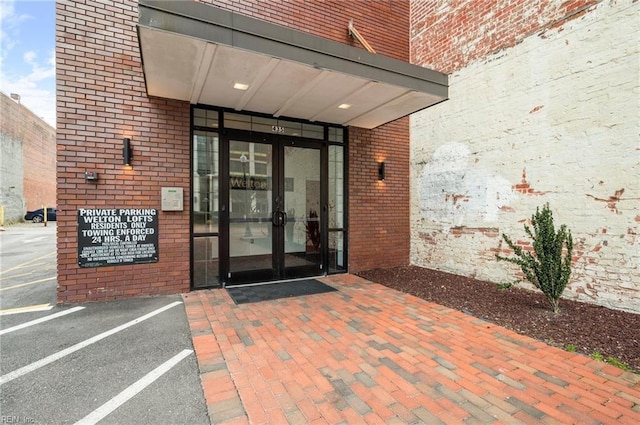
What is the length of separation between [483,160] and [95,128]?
5.82 meters

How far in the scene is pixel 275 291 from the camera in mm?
4586

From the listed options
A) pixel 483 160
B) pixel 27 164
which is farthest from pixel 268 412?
pixel 27 164

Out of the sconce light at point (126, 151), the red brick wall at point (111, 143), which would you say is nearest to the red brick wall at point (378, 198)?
the red brick wall at point (111, 143)

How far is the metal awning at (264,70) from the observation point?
2861 millimetres

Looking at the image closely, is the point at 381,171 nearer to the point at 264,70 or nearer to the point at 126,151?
the point at 264,70

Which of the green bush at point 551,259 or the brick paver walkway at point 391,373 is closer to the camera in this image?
the brick paver walkway at point 391,373

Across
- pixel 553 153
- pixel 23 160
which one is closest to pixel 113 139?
pixel 553 153

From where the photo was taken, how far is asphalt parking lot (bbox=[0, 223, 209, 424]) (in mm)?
1900

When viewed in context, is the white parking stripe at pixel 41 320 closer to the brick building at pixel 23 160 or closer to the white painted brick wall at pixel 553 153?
the white painted brick wall at pixel 553 153

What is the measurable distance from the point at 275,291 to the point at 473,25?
18.8ft

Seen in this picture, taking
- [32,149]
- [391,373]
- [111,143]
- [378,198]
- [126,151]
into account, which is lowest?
[391,373]

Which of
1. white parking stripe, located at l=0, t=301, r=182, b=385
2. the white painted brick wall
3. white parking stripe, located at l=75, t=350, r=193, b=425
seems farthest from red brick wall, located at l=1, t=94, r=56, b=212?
the white painted brick wall

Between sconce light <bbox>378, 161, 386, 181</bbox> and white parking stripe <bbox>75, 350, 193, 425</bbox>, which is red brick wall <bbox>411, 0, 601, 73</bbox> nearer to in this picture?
sconce light <bbox>378, 161, 386, 181</bbox>

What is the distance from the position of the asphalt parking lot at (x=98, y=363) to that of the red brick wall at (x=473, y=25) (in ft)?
19.9
